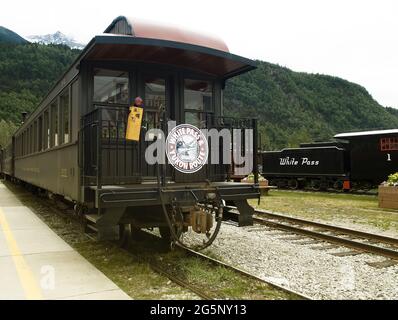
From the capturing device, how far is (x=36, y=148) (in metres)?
11.1

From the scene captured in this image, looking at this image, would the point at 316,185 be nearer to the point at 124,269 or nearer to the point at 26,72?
the point at 124,269

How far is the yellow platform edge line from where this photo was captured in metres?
4.18

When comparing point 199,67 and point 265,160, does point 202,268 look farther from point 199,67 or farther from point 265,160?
point 265,160

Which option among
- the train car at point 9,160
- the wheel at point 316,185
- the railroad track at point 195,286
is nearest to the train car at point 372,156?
the wheel at point 316,185

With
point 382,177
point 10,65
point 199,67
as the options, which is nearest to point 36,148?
point 199,67

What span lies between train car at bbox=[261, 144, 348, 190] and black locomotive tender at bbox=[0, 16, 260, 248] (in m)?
14.9

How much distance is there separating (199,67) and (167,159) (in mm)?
1848

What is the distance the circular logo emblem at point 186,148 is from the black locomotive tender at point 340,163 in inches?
555

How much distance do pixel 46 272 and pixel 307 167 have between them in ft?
62.5

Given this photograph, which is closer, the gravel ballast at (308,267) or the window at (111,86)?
the gravel ballast at (308,267)

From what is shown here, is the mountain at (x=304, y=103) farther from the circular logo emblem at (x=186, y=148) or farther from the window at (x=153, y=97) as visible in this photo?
the circular logo emblem at (x=186, y=148)

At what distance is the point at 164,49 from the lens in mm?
6051

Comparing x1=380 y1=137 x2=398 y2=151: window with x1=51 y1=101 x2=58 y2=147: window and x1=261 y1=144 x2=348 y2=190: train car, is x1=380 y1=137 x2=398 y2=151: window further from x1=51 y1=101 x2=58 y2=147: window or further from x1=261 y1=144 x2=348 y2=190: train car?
x1=51 y1=101 x2=58 y2=147: window

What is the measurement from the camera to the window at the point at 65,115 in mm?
6957
